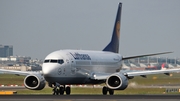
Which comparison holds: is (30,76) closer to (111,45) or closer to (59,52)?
(59,52)

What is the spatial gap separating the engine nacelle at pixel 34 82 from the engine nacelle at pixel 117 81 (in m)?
6.20

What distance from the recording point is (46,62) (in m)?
60.5

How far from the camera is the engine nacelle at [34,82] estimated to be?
197 feet

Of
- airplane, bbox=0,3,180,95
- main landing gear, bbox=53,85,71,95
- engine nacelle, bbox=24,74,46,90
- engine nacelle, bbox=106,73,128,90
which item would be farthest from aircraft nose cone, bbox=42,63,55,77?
engine nacelle, bbox=106,73,128,90

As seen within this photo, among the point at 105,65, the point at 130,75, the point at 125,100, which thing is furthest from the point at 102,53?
the point at 125,100

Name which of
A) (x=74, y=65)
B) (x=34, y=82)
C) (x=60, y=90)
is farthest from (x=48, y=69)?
(x=74, y=65)

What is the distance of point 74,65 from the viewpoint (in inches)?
2469

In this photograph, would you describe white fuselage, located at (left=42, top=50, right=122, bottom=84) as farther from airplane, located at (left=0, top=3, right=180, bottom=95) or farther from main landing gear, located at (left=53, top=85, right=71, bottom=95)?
main landing gear, located at (left=53, top=85, right=71, bottom=95)

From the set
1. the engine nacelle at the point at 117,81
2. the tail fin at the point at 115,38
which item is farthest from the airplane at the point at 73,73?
the tail fin at the point at 115,38

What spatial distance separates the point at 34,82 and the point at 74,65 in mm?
4391

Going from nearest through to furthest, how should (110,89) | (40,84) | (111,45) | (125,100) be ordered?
(125,100)
(40,84)
(110,89)
(111,45)

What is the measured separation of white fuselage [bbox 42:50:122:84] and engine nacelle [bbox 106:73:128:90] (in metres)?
3.57

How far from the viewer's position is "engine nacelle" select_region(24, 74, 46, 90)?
60031 mm

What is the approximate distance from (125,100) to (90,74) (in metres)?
21.3
